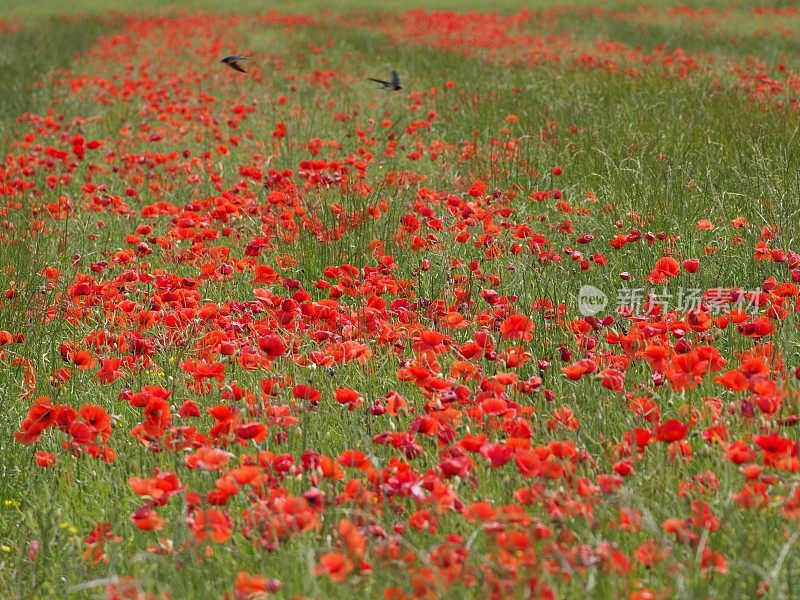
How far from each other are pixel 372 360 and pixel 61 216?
113 inches

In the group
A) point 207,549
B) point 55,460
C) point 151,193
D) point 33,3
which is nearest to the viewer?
point 207,549

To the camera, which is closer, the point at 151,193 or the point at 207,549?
the point at 207,549

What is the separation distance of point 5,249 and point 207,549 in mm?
2648

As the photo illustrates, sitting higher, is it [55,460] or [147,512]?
[147,512]

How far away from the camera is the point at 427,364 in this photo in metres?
2.62

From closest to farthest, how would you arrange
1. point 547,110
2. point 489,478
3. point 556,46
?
point 489,478 → point 547,110 → point 556,46

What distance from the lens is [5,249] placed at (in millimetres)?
4312

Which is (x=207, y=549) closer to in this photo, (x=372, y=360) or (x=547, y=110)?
(x=372, y=360)

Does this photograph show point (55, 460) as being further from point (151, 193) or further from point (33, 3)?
point (33, 3)

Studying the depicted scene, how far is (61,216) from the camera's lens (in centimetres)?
529

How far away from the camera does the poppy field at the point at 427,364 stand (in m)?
1.88

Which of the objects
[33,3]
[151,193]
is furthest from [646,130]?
[33,3]

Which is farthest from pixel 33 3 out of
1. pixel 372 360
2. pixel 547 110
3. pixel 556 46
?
pixel 372 360

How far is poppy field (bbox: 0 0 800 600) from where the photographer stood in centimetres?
188
